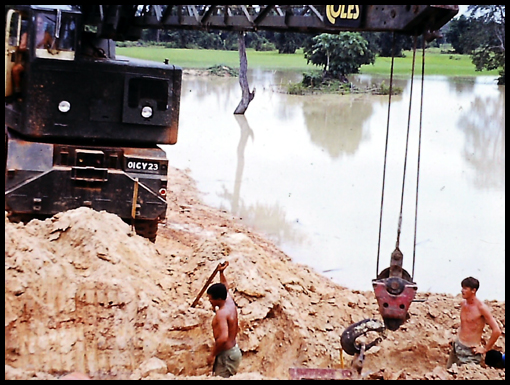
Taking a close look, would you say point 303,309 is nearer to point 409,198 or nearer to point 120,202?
point 120,202

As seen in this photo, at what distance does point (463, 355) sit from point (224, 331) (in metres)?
2.42

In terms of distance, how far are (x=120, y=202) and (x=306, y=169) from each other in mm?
10751

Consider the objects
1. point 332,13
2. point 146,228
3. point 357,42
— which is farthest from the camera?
point 357,42

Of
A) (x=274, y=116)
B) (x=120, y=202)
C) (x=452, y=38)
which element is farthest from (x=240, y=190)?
(x=452, y=38)

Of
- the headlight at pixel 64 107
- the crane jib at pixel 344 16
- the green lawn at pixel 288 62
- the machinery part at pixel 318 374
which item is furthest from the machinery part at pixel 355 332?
the green lawn at pixel 288 62

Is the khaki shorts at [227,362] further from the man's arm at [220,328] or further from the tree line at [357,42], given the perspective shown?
the tree line at [357,42]

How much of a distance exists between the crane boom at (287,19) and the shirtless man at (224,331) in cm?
311

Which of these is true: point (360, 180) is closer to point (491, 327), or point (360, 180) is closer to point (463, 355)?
point (463, 355)

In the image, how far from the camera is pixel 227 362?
20.5ft

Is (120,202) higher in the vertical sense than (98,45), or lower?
lower

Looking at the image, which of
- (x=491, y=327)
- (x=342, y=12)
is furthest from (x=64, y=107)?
(x=491, y=327)

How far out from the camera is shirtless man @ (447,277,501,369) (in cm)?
Answer: 657

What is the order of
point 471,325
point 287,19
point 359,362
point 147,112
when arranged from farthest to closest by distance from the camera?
point 147,112 → point 287,19 → point 471,325 → point 359,362

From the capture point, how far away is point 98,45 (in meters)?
9.98
